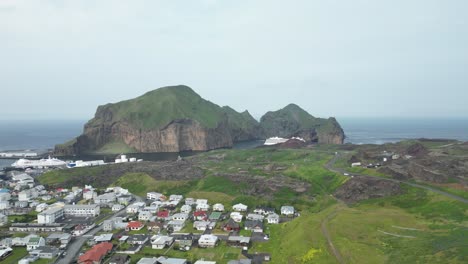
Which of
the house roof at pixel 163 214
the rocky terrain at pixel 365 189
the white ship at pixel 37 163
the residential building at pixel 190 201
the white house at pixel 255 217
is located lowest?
the white house at pixel 255 217

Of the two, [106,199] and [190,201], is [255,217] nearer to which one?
[190,201]

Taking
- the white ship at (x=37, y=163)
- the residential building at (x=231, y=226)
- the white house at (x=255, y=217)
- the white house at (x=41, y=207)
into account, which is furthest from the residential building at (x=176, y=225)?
the white ship at (x=37, y=163)

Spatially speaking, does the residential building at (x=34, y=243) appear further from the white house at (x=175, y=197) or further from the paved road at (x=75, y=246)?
the white house at (x=175, y=197)

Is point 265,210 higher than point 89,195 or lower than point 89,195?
lower

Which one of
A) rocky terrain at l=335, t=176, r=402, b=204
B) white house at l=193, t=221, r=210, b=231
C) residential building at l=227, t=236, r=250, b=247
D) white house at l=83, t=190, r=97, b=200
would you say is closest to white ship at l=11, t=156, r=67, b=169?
white house at l=83, t=190, r=97, b=200

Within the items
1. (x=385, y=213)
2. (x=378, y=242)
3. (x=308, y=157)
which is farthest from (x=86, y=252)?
(x=308, y=157)

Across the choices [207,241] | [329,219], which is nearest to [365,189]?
[329,219]

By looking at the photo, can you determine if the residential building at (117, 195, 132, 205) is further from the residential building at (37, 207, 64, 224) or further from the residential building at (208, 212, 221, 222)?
the residential building at (208, 212, 221, 222)

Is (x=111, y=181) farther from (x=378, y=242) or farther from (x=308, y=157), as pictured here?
(x=378, y=242)

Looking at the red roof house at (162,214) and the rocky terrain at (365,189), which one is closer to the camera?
the red roof house at (162,214)
